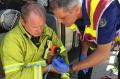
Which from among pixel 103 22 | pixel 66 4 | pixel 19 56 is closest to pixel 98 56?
pixel 103 22

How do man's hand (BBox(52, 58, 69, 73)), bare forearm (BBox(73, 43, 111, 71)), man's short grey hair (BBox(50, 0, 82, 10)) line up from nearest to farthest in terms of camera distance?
man's short grey hair (BBox(50, 0, 82, 10))
bare forearm (BBox(73, 43, 111, 71))
man's hand (BBox(52, 58, 69, 73))

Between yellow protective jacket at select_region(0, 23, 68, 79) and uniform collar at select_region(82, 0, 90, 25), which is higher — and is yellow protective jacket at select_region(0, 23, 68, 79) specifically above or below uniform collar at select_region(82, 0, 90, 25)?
below

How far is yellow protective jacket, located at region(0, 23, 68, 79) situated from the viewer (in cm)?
284

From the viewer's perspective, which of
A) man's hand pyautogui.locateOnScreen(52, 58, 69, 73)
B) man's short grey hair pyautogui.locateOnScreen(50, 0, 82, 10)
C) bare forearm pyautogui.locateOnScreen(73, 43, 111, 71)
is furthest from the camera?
man's hand pyautogui.locateOnScreen(52, 58, 69, 73)

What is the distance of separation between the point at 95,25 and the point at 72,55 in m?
1.99

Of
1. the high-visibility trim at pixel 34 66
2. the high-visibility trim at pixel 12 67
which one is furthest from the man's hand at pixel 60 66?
the high-visibility trim at pixel 12 67

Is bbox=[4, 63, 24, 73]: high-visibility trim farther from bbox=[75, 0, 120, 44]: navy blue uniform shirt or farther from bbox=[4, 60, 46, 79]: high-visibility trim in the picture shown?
bbox=[75, 0, 120, 44]: navy blue uniform shirt

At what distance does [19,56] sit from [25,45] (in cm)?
11

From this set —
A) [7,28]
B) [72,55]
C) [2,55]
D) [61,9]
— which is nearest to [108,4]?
[61,9]

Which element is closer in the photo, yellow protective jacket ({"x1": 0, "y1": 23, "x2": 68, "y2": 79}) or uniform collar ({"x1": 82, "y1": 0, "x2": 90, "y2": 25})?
uniform collar ({"x1": 82, "y1": 0, "x2": 90, "y2": 25})

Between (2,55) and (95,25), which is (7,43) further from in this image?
(95,25)

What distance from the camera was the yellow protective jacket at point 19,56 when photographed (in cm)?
284

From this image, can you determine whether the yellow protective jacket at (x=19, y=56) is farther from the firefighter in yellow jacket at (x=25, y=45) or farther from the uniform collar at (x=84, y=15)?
the uniform collar at (x=84, y=15)

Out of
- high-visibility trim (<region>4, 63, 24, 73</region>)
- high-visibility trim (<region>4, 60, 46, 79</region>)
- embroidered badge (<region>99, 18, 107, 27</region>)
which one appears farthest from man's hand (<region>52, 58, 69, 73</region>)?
embroidered badge (<region>99, 18, 107, 27</region>)
